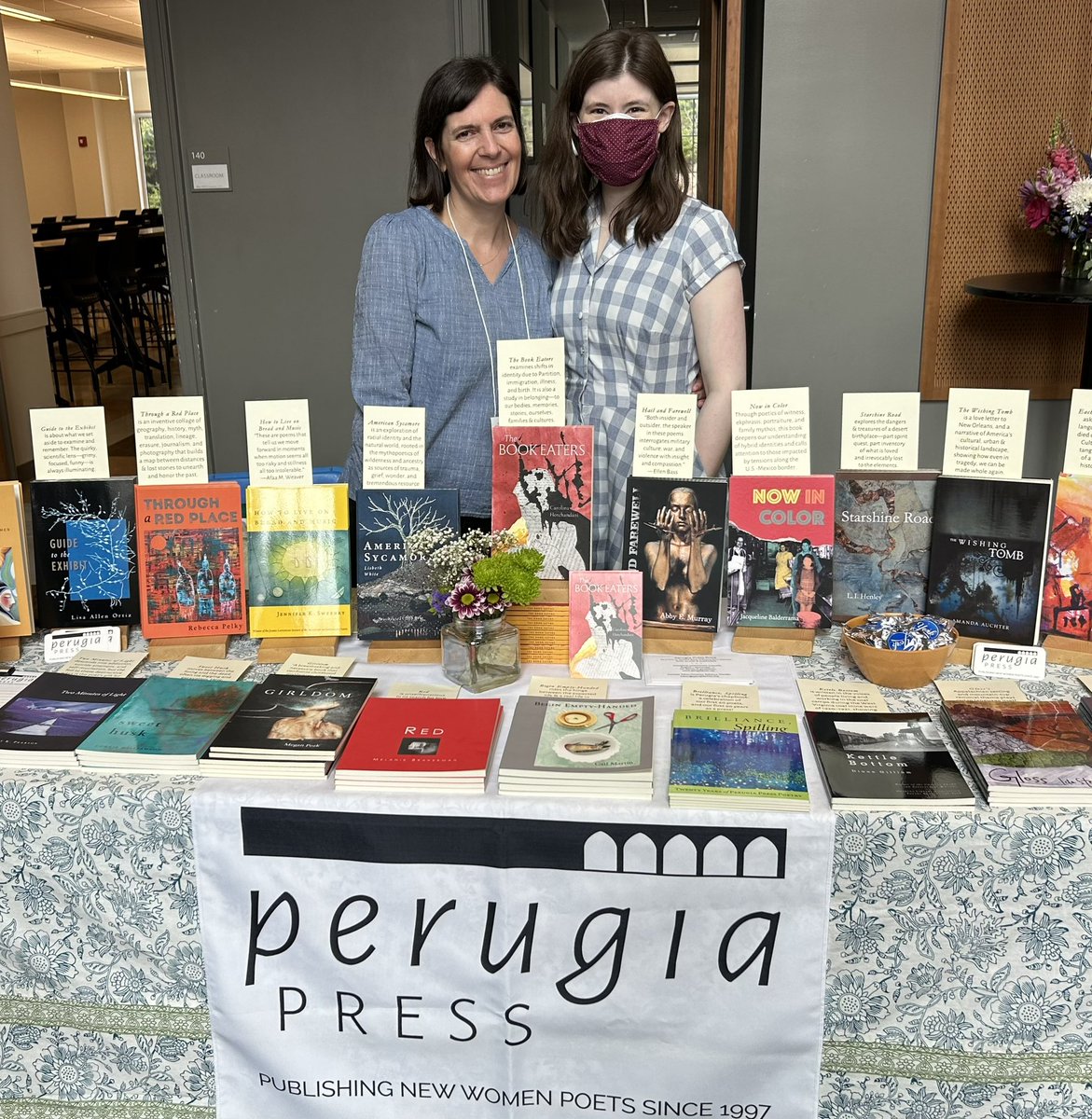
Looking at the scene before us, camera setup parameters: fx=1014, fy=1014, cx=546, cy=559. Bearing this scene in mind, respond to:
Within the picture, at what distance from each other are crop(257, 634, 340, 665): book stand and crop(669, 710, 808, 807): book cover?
0.59 m

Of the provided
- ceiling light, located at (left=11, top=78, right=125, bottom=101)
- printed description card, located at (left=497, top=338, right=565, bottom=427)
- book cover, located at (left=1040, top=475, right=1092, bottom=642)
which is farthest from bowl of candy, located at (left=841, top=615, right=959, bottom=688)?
ceiling light, located at (left=11, top=78, right=125, bottom=101)

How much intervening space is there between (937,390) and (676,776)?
9.52ft

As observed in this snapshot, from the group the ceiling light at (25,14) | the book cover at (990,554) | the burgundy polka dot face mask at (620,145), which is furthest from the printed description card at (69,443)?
the ceiling light at (25,14)

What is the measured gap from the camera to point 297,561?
65.3 inches

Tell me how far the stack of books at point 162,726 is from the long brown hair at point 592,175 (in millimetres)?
1065

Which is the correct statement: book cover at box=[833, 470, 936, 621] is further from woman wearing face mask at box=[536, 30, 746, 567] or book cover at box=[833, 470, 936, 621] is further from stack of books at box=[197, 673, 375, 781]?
stack of books at box=[197, 673, 375, 781]

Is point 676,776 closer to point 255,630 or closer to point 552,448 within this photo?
point 552,448

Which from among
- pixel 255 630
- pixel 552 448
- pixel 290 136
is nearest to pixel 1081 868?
pixel 552 448

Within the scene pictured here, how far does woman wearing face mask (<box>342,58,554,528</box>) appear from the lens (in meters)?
1.90

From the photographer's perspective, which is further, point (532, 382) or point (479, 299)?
point (479, 299)

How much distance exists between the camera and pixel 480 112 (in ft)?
6.18

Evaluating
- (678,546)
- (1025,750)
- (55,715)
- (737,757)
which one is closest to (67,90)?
(55,715)

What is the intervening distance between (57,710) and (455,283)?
3.41 ft

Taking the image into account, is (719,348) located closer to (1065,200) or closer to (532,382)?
(532,382)
